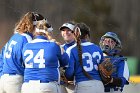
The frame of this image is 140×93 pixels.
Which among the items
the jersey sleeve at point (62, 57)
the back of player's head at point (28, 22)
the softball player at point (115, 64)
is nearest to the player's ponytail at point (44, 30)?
the jersey sleeve at point (62, 57)

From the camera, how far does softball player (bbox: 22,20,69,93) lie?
28.9 ft

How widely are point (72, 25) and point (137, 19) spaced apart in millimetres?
35265

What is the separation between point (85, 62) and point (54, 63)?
502mm

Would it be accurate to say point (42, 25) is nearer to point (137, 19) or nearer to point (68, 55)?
point (68, 55)

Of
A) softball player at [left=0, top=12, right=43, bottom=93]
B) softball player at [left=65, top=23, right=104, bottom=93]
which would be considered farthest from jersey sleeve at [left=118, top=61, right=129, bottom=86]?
softball player at [left=0, top=12, right=43, bottom=93]

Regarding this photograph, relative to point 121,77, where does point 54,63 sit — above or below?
above

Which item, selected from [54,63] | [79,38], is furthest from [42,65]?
[79,38]

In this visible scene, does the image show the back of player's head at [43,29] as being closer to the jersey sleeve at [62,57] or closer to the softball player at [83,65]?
the jersey sleeve at [62,57]

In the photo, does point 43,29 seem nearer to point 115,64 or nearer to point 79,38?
point 79,38

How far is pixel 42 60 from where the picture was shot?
29.0ft

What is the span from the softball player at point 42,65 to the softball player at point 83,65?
0.80 ft

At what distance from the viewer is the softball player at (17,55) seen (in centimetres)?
934

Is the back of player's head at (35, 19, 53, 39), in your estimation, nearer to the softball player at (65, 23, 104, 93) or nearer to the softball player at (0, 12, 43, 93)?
the softball player at (0, 12, 43, 93)

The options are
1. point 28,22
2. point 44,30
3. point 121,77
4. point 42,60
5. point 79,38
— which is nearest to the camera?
point 42,60
